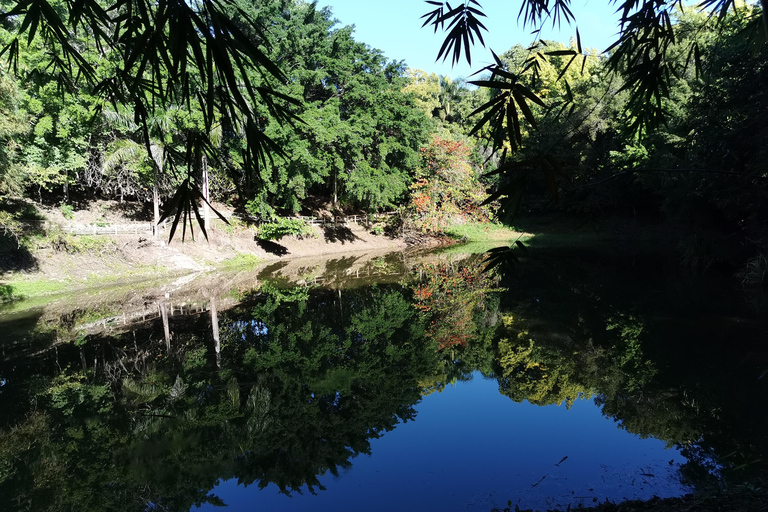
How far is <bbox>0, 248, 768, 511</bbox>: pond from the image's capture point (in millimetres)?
5070

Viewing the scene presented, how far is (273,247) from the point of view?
2392 cm

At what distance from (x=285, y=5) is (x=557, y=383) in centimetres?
2432

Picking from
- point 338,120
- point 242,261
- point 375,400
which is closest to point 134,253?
point 242,261

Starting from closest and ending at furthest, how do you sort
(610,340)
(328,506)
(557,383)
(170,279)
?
1. (328,506)
2. (557,383)
3. (610,340)
4. (170,279)

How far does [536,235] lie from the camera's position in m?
31.1

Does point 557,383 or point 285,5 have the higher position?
point 285,5

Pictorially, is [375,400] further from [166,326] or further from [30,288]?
[30,288]

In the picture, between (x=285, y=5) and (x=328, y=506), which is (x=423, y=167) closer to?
(x=285, y=5)

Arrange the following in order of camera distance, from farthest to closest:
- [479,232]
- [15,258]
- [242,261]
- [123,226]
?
[479,232]
[242,261]
[123,226]
[15,258]

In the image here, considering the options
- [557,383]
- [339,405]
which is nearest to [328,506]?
[339,405]

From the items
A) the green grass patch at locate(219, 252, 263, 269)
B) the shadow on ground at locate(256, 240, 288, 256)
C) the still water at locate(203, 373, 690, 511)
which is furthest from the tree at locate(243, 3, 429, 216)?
the still water at locate(203, 373, 690, 511)

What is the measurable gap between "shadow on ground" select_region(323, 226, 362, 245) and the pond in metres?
13.0

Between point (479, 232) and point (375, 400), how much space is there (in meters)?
25.5

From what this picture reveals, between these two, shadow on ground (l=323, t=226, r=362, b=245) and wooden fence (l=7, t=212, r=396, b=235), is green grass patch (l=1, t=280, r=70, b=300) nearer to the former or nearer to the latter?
wooden fence (l=7, t=212, r=396, b=235)
